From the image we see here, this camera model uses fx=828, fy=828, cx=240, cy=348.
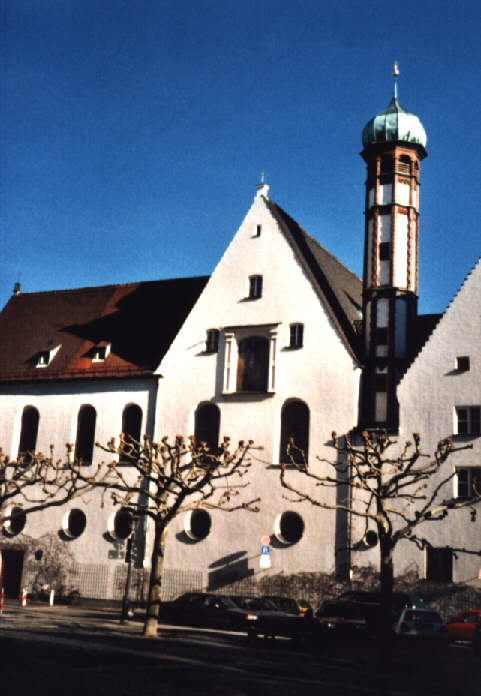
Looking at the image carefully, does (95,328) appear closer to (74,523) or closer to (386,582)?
(74,523)

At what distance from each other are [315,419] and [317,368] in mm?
2288

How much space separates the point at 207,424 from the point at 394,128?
54.5 ft

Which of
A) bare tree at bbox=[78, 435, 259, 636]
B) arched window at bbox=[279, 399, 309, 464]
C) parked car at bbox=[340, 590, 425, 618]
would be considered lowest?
parked car at bbox=[340, 590, 425, 618]

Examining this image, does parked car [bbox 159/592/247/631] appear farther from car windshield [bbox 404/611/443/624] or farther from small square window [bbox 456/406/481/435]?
small square window [bbox 456/406/481/435]

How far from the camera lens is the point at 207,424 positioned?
39094mm

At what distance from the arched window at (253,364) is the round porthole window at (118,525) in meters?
8.23

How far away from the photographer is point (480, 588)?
3150 centimetres

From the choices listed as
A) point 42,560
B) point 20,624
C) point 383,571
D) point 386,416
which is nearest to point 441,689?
point 383,571

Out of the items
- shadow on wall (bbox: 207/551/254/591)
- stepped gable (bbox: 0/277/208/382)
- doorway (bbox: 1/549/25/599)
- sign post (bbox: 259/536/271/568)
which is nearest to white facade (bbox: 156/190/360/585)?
shadow on wall (bbox: 207/551/254/591)

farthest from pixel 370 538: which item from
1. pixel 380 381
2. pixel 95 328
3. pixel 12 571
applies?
pixel 95 328

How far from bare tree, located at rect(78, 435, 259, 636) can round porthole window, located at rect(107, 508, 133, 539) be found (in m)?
0.95

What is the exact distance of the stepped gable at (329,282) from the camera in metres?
38.0

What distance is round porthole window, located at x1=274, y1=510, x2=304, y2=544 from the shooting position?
115 ft

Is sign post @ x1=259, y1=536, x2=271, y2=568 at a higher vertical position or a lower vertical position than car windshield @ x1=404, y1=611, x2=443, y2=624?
higher
